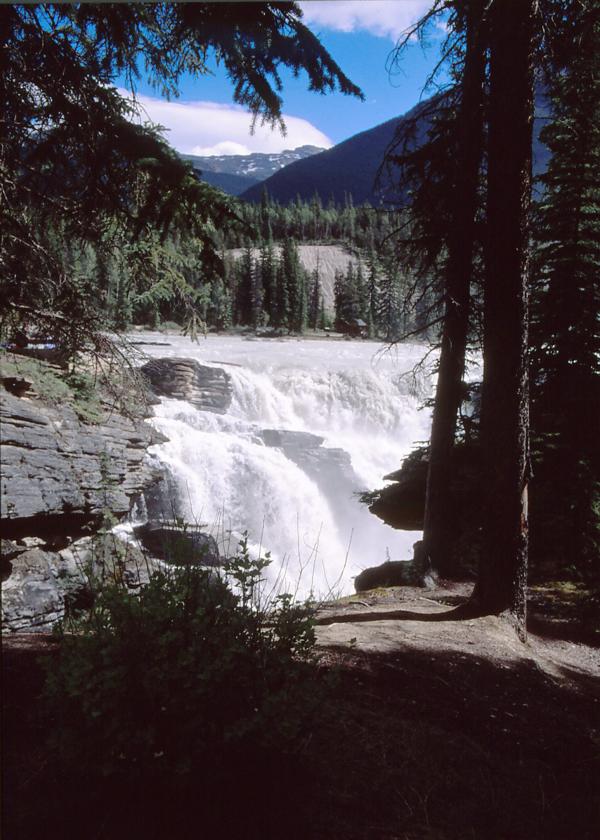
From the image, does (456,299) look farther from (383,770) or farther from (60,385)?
(60,385)

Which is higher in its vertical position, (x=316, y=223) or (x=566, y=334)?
(x=316, y=223)

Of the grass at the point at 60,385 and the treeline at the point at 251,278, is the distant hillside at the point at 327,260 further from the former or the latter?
the grass at the point at 60,385

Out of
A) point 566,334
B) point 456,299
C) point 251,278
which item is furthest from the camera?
point 251,278

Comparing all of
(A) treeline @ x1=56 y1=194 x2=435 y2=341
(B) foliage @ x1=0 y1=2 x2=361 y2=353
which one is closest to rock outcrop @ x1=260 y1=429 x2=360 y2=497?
(A) treeline @ x1=56 y1=194 x2=435 y2=341

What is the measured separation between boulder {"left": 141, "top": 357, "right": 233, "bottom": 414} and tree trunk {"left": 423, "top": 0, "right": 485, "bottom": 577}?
46.3 feet

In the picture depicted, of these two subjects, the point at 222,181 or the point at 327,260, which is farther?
the point at 327,260

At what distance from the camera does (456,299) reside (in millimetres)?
6996

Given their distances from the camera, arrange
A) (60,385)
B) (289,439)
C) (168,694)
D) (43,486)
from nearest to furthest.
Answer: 1. (168,694)
2. (43,486)
3. (60,385)
4. (289,439)

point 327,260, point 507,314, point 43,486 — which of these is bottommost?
point 43,486

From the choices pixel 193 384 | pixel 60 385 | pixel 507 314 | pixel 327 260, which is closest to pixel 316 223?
pixel 327 260

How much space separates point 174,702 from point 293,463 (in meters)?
16.1

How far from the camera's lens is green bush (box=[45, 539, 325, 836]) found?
186 cm

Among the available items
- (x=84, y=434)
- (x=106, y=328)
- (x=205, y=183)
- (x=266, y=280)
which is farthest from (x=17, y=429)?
(x=266, y=280)

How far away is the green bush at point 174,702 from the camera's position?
6.11 feet
